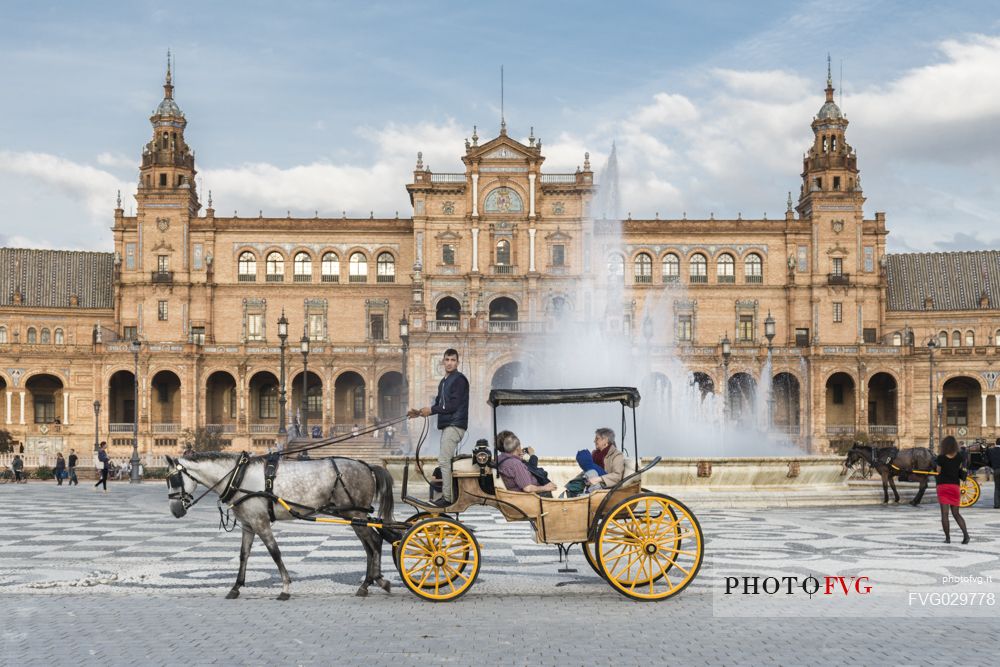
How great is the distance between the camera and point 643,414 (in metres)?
34.8

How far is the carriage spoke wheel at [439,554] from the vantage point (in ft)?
36.3

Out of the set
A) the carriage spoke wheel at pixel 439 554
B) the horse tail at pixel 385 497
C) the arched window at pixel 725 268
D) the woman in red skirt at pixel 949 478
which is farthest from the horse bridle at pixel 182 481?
the arched window at pixel 725 268

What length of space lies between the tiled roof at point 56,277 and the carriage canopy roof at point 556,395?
65788 mm

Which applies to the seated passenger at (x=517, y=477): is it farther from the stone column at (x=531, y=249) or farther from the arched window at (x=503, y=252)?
the arched window at (x=503, y=252)

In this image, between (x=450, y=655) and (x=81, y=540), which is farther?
(x=81, y=540)

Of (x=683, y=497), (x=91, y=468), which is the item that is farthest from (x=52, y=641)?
(x=91, y=468)

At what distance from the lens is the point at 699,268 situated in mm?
69500

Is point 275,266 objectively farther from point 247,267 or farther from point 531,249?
point 531,249

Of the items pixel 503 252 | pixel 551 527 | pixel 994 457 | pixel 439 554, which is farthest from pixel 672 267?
pixel 439 554

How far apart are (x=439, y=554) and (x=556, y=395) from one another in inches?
87.5

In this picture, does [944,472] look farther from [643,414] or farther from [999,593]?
[643,414]

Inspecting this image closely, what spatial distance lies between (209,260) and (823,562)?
193ft

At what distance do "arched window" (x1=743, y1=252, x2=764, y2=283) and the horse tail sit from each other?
5949 centimetres

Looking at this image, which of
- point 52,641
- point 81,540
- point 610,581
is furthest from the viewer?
point 81,540
